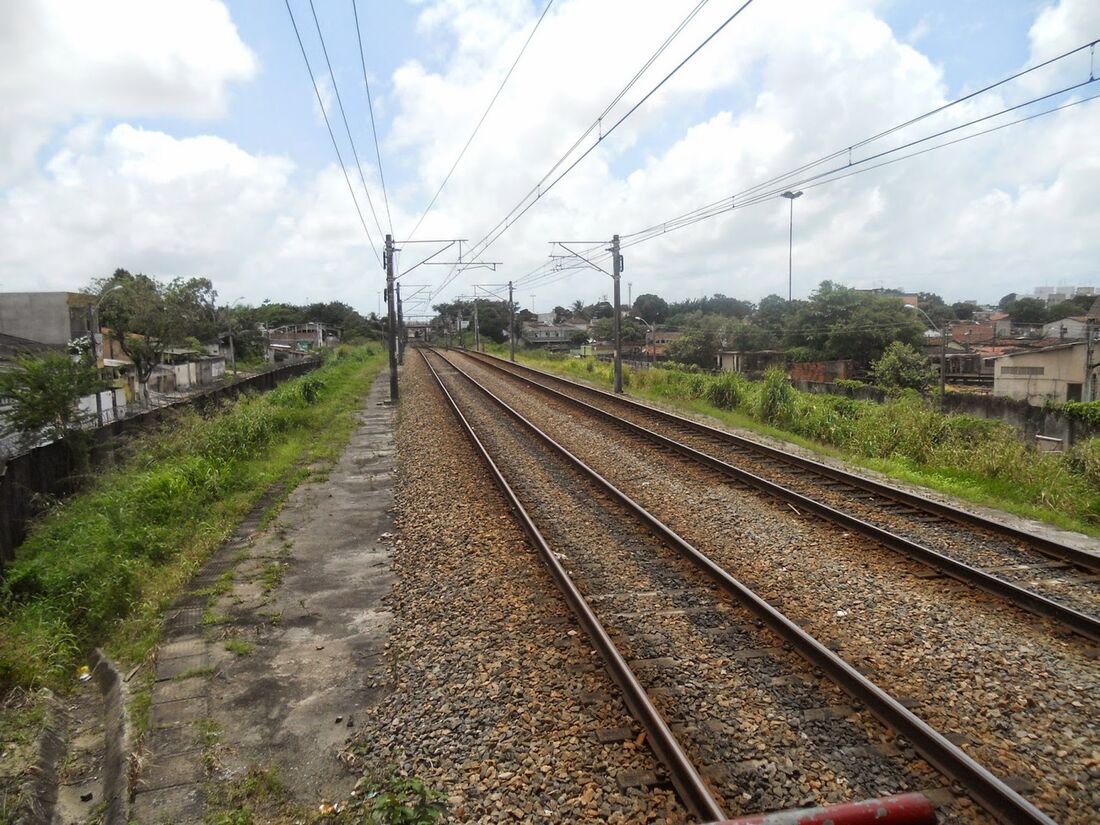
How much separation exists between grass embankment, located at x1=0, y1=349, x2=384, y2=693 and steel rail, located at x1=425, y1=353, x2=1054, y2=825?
195 inches

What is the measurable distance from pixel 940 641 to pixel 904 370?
1489 inches

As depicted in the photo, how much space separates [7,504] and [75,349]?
1756 centimetres

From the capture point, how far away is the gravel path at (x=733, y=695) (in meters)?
3.86

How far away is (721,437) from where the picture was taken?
14852mm

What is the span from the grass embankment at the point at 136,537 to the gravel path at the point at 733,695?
13.3 ft

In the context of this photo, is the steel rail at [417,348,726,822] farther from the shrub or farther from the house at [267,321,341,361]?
the house at [267,321,341,361]

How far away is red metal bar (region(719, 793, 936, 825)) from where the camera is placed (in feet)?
5.39

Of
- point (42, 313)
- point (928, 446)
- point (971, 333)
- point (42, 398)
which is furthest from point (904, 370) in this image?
point (42, 313)

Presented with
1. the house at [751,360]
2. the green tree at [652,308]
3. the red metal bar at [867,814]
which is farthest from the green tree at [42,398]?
the green tree at [652,308]

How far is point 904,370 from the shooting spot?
3944 cm

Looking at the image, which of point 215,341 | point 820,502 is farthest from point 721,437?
point 215,341

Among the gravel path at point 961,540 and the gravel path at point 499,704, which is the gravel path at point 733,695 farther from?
the gravel path at point 961,540

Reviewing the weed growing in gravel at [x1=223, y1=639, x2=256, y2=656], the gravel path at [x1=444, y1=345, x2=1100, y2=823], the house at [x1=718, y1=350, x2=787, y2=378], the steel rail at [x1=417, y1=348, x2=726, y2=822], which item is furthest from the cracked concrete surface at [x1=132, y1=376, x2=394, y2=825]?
the house at [x1=718, y1=350, x2=787, y2=378]

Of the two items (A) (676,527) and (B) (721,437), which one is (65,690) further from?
(B) (721,437)
